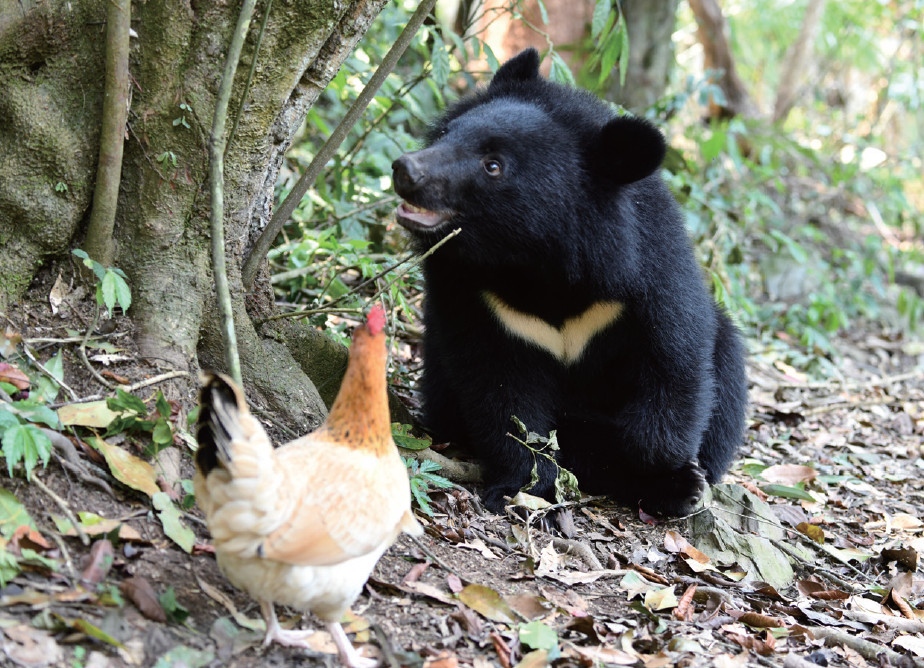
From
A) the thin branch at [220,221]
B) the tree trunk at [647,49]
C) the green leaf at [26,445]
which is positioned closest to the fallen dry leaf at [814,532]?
the thin branch at [220,221]

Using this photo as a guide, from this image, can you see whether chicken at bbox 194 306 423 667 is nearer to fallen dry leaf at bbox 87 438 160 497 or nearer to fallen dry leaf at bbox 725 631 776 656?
fallen dry leaf at bbox 87 438 160 497

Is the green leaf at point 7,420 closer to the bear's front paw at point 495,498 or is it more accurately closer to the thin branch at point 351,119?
the thin branch at point 351,119

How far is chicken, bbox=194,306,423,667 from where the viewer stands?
1.86 m

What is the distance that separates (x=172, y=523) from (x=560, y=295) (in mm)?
1757

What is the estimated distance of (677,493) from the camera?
3631 mm

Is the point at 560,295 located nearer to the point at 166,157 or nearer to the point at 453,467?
the point at 453,467

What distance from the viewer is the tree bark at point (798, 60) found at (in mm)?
11500

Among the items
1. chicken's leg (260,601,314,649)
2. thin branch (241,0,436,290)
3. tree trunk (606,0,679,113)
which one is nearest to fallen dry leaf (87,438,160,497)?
chicken's leg (260,601,314,649)

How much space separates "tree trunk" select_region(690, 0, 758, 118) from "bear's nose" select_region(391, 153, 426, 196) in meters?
8.03

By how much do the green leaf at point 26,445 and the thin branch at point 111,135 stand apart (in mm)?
712

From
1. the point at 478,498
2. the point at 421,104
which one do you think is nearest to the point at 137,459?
the point at 478,498

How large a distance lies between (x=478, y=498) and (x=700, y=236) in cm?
356

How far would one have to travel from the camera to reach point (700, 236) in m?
6.32

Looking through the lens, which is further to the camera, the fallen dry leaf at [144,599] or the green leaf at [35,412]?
the green leaf at [35,412]
